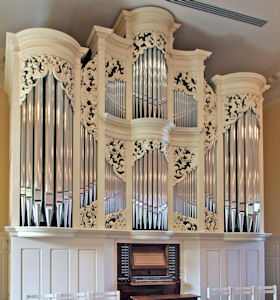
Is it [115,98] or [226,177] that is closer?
[115,98]

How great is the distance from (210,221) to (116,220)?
4.70ft

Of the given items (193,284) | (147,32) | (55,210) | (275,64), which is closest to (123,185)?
(55,210)

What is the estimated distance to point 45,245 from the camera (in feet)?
19.2

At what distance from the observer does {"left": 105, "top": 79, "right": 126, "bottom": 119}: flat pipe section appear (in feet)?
21.5

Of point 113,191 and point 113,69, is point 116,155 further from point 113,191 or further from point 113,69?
point 113,69

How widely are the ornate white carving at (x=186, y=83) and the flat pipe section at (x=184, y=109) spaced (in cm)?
6

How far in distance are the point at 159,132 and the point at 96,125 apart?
0.85m

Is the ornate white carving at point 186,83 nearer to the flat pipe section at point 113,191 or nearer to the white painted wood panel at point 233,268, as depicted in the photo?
the flat pipe section at point 113,191

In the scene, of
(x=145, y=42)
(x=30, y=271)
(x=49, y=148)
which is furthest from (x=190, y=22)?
(x=30, y=271)

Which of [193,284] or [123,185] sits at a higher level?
[123,185]

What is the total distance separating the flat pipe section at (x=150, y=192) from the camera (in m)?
6.42

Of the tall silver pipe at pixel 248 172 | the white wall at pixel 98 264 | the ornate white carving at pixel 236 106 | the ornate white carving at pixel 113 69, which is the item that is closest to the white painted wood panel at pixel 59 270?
the white wall at pixel 98 264

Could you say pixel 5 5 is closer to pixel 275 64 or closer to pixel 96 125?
pixel 96 125

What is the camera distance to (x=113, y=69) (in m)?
6.75
